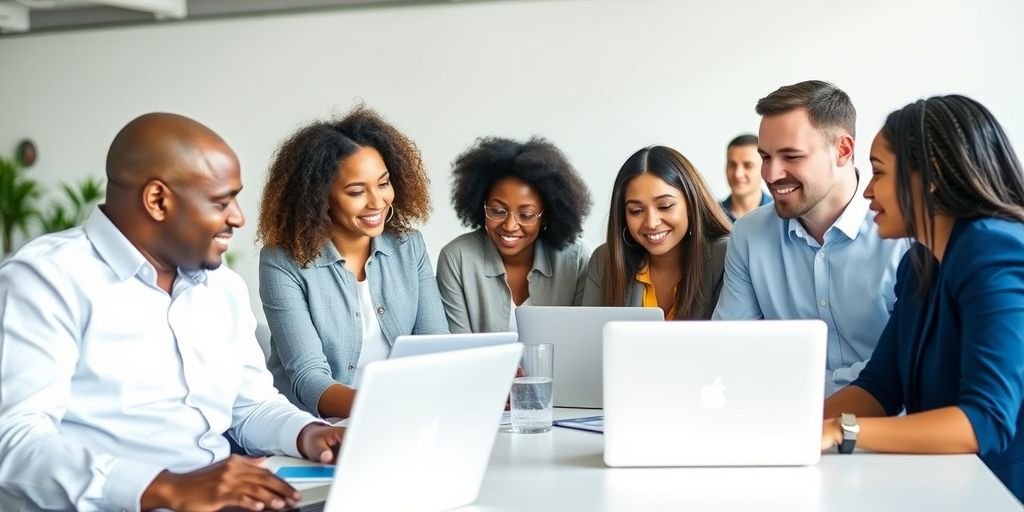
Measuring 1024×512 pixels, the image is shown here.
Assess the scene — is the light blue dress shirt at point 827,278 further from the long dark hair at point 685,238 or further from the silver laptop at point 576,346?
the silver laptop at point 576,346

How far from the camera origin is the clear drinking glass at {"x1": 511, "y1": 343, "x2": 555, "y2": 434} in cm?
242

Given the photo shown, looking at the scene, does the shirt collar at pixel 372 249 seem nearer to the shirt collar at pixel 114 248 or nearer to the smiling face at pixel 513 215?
the smiling face at pixel 513 215

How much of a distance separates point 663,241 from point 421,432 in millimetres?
1955

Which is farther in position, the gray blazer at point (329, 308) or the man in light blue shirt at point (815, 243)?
the gray blazer at point (329, 308)

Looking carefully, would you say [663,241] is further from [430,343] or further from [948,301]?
[430,343]

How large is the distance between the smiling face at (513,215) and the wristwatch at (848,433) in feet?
5.76

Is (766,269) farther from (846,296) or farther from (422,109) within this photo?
(422,109)

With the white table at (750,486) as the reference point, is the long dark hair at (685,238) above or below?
above

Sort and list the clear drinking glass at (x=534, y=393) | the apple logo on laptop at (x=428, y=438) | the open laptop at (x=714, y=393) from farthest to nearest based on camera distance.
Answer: the clear drinking glass at (x=534, y=393)
the open laptop at (x=714, y=393)
the apple logo on laptop at (x=428, y=438)

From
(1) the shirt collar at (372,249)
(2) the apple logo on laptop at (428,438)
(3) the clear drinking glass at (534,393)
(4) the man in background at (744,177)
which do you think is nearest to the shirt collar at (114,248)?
(2) the apple logo on laptop at (428,438)

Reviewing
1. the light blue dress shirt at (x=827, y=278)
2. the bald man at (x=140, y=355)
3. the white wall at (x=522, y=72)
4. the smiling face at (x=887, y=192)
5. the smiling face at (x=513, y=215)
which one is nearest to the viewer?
the bald man at (x=140, y=355)

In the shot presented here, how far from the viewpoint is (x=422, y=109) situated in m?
7.70

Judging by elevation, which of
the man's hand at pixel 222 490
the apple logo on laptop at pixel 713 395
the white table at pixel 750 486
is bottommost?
the white table at pixel 750 486

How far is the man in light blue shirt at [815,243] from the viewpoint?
3.00 metres
